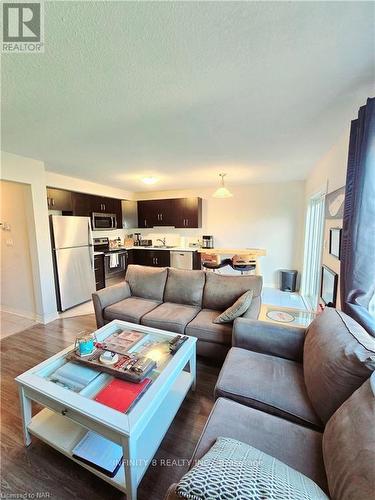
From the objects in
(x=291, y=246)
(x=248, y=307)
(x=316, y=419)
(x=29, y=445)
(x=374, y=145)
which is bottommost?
(x=29, y=445)

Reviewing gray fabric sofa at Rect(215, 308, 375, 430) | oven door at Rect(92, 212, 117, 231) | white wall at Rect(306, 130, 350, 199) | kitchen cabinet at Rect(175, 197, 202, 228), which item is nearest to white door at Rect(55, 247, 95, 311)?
oven door at Rect(92, 212, 117, 231)

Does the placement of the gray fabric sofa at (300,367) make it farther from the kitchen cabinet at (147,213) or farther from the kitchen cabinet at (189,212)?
the kitchen cabinet at (147,213)

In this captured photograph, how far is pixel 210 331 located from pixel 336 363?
117 centimetres

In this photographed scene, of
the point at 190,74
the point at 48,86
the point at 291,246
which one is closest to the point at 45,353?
the point at 48,86

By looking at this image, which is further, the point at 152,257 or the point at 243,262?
the point at 152,257

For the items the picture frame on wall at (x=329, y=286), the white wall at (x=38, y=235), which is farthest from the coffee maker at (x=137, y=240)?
the picture frame on wall at (x=329, y=286)

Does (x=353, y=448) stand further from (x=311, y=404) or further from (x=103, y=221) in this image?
(x=103, y=221)

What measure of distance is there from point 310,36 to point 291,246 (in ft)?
14.1

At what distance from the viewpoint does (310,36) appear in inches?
41.4

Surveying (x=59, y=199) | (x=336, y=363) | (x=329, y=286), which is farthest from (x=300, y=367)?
(x=59, y=199)

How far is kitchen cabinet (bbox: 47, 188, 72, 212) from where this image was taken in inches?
143

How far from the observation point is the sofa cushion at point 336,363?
102 centimetres

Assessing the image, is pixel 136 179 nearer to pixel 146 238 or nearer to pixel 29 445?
pixel 146 238

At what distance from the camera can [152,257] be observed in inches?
218
